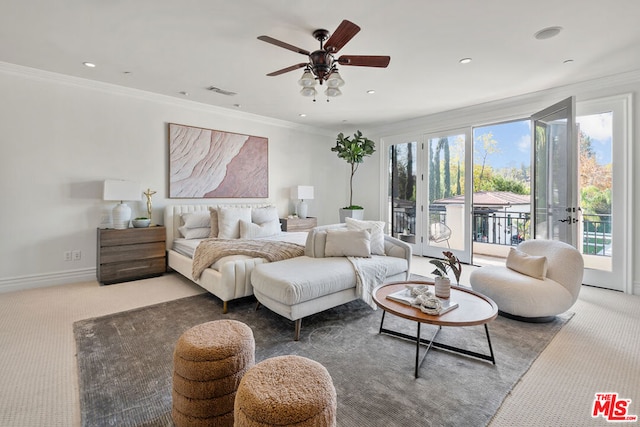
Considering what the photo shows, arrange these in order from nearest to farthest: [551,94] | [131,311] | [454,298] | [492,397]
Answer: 1. [492,397]
2. [454,298]
3. [131,311]
4. [551,94]

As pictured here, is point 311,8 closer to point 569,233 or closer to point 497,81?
point 497,81

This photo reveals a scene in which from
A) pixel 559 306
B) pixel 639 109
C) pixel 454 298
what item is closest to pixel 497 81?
pixel 639 109

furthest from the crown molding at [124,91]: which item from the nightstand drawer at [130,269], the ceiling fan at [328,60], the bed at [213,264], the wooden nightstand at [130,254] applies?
the ceiling fan at [328,60]

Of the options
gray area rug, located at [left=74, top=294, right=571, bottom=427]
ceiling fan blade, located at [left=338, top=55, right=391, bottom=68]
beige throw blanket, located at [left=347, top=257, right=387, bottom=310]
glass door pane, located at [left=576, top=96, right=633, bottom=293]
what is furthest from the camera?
glass door pane, located at [left=576, top=96, right=633, bottom=293]

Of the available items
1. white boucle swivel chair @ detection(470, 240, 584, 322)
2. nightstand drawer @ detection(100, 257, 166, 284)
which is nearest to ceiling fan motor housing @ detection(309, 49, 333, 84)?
white boucle swivel chair @ detection(470, 240, 584, 322)

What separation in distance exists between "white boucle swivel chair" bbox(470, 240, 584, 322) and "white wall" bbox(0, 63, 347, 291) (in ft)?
14.6

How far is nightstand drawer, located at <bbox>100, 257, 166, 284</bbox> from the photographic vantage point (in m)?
3.86

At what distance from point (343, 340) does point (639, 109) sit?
4.52m

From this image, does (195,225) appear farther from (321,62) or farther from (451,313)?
(451,313)

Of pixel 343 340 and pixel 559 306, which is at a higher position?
pixel 559 306

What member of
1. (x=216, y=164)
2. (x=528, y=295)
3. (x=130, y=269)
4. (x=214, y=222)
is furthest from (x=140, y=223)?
(x=528, y=295)

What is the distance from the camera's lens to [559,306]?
2787 millimetres

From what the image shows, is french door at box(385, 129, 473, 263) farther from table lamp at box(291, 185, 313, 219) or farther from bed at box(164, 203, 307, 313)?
bed at box(164, 203, 307, 313)

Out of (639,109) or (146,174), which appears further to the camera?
(146,174)
